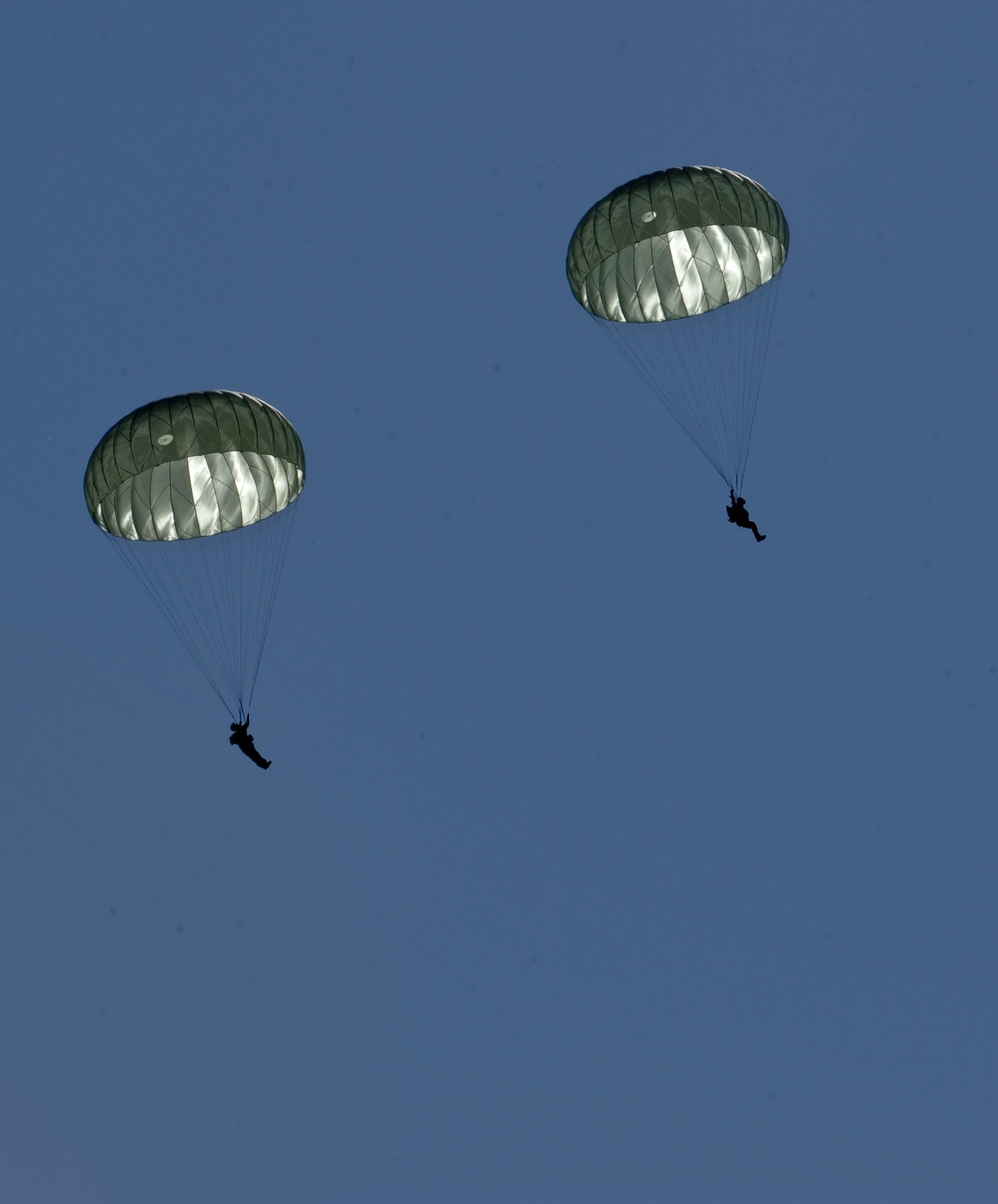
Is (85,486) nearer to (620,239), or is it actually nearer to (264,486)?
(264,486)

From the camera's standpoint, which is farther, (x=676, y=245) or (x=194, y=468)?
(x=676, y=245)

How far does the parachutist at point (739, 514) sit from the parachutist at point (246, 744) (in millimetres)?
11547

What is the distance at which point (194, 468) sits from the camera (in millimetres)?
49969

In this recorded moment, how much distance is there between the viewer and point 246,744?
162 ft

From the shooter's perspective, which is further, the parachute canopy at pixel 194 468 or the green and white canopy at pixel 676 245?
the green and white canopy at pixel 676 245

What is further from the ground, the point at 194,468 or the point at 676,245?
the point at 676,245

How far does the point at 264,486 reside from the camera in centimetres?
5106

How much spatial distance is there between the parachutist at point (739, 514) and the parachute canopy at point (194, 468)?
31.3 feet

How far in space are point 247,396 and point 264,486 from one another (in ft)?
7.10

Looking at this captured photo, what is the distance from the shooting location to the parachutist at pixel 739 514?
2031 inches

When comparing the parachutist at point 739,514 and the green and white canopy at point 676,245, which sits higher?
the green and white canopy at point 676,245

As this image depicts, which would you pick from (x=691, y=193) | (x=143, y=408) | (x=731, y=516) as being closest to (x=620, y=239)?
(x=691, y=193)

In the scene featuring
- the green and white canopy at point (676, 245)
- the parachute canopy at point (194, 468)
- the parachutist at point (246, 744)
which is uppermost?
the green and white canopy at point (676, 245)

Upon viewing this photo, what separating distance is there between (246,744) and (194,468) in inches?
238
